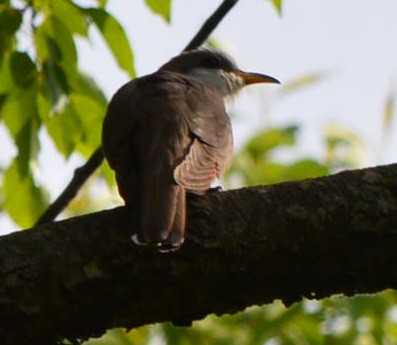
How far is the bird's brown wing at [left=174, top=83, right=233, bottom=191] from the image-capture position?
14.2ft

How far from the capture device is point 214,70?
6969 millimetres

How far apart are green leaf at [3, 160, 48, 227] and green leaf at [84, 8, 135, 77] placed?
608 mm

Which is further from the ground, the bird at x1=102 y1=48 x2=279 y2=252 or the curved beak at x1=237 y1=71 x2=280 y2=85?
the bird at x1=102 y1=48 x2=279 y2=252

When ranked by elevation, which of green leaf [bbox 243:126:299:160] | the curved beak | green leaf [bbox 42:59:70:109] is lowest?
the curved beak

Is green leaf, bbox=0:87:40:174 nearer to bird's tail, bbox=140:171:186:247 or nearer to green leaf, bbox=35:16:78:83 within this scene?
green leaf, bbox=35:16:78:83

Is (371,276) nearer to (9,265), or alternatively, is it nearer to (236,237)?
(236,237)

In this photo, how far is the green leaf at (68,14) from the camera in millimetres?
4637

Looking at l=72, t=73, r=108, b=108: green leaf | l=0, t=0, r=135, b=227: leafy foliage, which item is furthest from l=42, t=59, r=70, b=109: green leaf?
l=72, t=73, r=108, b=108: green leaf

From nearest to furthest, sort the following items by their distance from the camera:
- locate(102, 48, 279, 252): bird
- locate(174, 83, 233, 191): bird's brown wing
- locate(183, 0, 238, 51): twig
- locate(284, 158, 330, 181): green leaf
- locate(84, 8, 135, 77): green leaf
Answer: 1. locate(102, 48, 279, 252): bird
2. locate(174, 83, 233, 191): bird's brown wing
3. locate(84, 8, 135, 77): green leaf
4. locate(183, 0, 238, 51): twig
5. locate(284, 158, 330, 181): green leaf

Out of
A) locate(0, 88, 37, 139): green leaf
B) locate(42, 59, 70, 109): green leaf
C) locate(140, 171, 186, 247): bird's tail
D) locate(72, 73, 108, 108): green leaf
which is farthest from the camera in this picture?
locate(72, 73, 108, 108): green leaf

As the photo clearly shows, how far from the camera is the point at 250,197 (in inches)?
148

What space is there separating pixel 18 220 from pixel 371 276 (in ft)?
5.76

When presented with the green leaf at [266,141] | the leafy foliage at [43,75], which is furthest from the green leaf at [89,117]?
the green leaf at [266,141]

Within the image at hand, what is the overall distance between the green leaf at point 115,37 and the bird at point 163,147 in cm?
24
